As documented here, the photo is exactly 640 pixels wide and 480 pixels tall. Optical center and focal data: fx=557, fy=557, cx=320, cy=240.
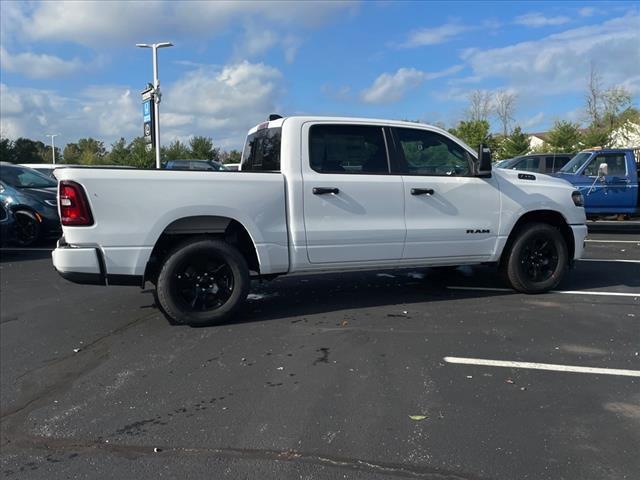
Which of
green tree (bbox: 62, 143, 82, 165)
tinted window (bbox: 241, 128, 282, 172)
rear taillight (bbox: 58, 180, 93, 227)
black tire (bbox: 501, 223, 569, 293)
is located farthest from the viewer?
green tree (bbox: 62, 143, 82, 165)

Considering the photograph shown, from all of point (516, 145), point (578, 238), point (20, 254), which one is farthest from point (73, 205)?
point (516, 145)

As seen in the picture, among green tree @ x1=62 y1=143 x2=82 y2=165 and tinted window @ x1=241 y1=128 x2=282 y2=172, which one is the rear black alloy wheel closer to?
tinted window @ x1=241 y1=128 x2=282 y2=172

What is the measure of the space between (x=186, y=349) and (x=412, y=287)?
3295 millimetres

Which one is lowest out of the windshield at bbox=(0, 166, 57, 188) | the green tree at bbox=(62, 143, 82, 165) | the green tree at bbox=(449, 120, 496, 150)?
the windshield at bbox=(0, 166, 57, 188)

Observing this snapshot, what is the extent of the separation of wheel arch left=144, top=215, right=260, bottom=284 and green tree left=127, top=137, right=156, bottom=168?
1335 inches

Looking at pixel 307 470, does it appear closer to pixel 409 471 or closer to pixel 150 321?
pixel 409 471

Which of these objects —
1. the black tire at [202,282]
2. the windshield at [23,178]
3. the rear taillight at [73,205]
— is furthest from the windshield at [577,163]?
the windshield at [23,178]

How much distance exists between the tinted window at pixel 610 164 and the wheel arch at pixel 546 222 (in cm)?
685

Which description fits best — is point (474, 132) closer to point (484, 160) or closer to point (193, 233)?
point (484, 160)

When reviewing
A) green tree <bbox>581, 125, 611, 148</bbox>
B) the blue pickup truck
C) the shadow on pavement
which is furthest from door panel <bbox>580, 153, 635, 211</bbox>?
green tree <bbox>581, 125, 611, 148</bbox>

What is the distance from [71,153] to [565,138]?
51.9 m

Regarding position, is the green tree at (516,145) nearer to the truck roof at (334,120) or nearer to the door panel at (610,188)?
the door panel at (610,188)

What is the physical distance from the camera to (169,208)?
5.20 m

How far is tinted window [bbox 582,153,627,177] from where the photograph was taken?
12.6 m
